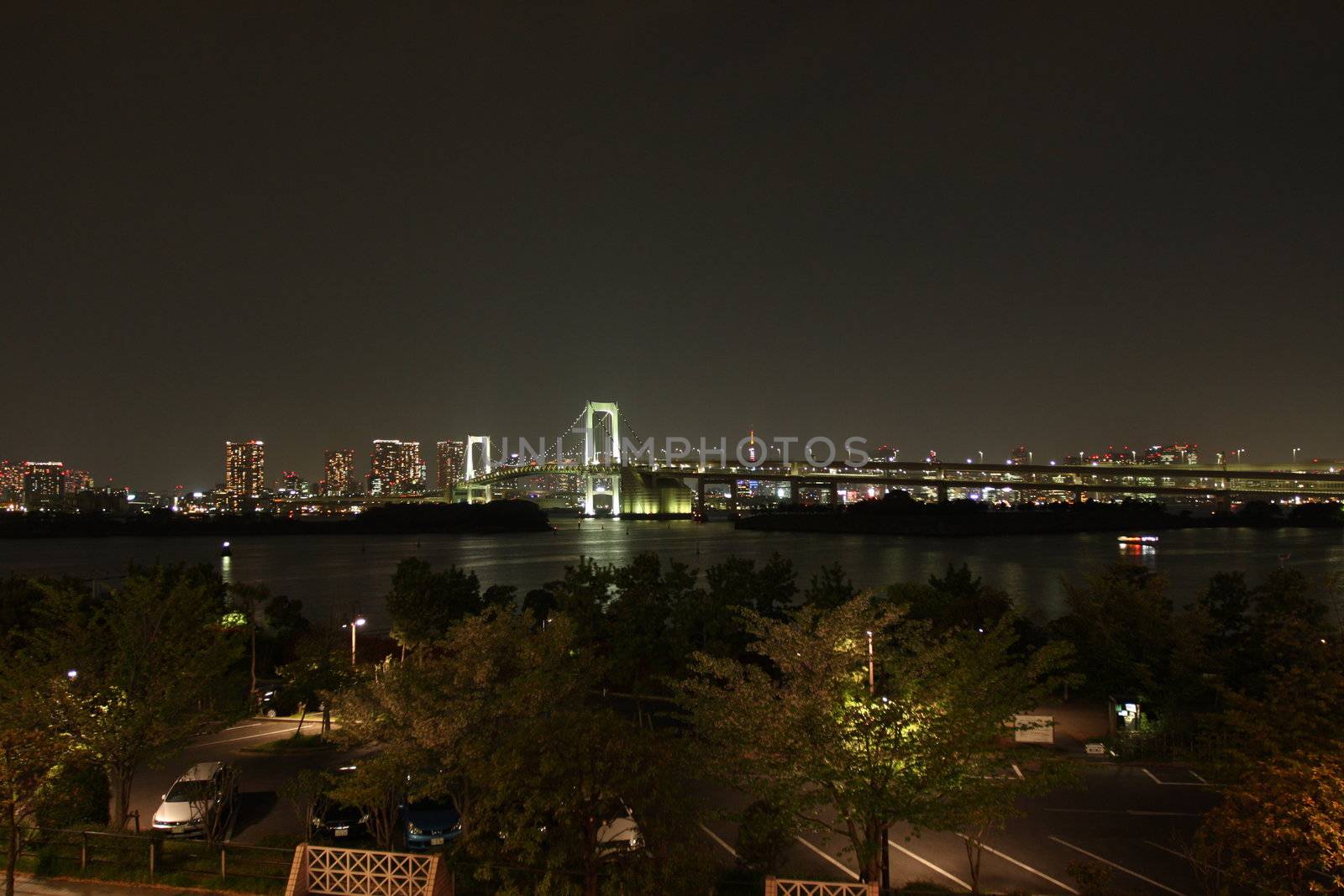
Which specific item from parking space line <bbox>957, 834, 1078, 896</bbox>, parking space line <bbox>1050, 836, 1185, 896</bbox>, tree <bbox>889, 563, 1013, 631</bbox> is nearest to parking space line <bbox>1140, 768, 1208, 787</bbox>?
parking space line <bbox>1050, 836, 1185, 896</bbox>

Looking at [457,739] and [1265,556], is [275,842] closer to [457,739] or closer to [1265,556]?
[457,739]

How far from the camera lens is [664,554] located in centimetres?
2925

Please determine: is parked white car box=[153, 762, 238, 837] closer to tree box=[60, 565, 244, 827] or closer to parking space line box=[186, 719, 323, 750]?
tree box=[60, 565, 244, 827]

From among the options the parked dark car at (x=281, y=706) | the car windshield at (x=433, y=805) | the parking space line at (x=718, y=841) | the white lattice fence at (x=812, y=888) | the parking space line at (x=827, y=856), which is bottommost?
the parking space line at (x=827, y=856)

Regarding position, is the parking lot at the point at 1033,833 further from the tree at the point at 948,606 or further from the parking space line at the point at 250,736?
the tree at the point at 948,606

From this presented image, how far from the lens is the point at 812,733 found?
3.87 metres

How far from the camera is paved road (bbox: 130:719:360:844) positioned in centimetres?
522

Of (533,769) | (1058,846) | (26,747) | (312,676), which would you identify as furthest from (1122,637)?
(26,747)

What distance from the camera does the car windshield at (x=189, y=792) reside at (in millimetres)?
4918

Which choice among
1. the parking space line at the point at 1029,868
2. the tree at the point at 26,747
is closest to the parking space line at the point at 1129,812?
the parking space line at the point at 1029,868

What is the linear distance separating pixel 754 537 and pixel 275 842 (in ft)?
117

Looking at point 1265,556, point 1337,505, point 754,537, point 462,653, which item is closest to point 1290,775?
point 462,653

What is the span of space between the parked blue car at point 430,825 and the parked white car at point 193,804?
1.01m

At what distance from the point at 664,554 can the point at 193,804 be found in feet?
80.5
